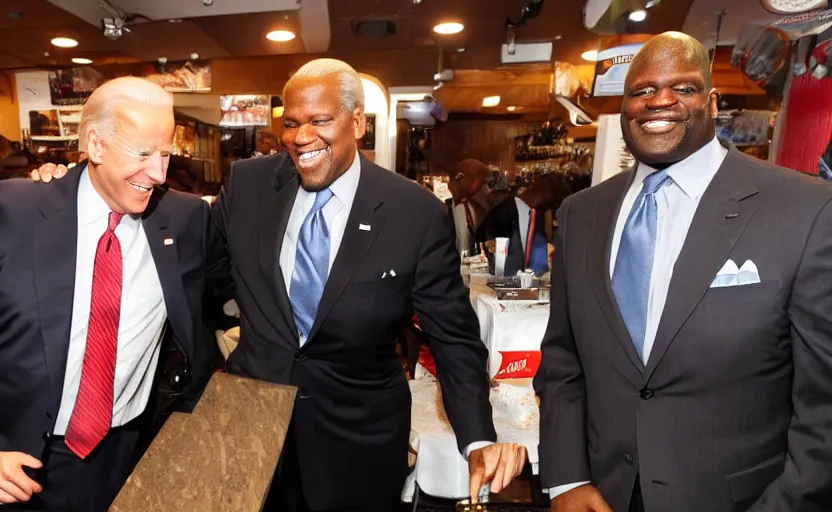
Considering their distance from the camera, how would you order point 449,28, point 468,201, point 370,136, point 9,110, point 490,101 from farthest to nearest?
A: point 9,110
point 490,101
point 370,136
point 468,201
point 449,28

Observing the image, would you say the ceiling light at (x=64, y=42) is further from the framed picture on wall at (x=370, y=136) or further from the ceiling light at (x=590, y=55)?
the ceiling light at (x=590, y=55)

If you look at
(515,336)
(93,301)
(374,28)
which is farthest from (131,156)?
(374,28)

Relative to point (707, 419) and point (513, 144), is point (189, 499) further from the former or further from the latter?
point (513, 144)

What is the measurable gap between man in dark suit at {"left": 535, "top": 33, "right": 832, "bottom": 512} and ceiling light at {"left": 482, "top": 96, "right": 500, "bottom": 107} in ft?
13.2

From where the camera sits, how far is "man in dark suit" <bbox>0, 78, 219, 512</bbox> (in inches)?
54.7

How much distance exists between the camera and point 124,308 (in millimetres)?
1500

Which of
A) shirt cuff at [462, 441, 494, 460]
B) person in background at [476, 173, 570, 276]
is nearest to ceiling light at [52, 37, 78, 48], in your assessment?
person in background at [476, 173, 570, 276]

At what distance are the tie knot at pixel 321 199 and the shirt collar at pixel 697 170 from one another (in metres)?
0.91

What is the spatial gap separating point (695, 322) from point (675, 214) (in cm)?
26

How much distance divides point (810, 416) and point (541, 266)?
271 centimetres

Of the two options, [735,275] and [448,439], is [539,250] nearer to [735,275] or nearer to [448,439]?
[448,439]

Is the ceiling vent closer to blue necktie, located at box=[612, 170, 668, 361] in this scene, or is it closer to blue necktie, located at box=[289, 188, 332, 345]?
blue necktie, located at box=[289, 188, 332, 345]

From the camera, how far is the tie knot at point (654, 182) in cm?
124

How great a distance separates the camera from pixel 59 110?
18.4 feet
